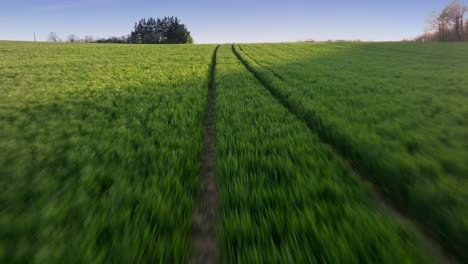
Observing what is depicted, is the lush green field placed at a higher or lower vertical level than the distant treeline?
lower

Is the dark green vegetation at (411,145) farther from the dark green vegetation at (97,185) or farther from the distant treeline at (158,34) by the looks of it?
the distant treeline at (158,34)

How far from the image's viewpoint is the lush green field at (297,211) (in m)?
1.27

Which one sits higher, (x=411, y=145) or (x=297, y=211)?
(x=411, y=145)

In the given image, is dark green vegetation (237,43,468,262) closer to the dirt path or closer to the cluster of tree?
the dirt path

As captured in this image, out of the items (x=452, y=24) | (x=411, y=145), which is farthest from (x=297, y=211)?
(x=452, y=24)

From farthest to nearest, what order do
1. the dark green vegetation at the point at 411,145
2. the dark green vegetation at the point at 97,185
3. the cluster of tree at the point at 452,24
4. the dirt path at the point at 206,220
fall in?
the cluster of tree at the point at 452,24 → the dark green vegetation at the point at 411,145 → the dirt path at the point at 206,220 → the dark green vegetation at the point at 97,185

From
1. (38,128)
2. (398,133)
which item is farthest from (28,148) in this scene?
(398,133)

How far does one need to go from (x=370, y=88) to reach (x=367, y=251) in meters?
6.62

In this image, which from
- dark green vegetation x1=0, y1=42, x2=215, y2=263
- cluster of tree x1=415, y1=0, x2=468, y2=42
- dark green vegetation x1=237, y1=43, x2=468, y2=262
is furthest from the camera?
cluster of tree x1=415, y1=0, x2=468, y2=42

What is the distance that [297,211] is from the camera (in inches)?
63.0

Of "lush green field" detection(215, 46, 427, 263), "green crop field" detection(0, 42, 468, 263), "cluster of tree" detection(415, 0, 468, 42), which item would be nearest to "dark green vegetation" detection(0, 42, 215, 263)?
"green crop field" detection(0, 42, 468, 263)

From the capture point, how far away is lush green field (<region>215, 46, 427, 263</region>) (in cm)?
127

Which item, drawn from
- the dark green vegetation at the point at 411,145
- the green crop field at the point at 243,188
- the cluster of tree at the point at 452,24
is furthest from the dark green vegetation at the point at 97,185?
the cluster of tree at the point at 452,24

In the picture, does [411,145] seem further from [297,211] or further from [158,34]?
[158,34]
